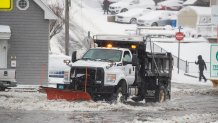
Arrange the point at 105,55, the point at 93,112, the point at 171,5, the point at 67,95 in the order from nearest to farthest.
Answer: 1. the point at 93,112
2. the point at 67,95
3. the point at 105,55
4. the point at 171,5

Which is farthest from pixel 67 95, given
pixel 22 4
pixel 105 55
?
pixel 22 4

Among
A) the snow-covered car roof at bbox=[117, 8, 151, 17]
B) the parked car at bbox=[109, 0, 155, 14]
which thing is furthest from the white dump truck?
the parked car at bbox=[109, 0, 155, 14]

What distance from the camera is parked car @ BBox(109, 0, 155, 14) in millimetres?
76500

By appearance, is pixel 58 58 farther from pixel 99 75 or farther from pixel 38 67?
pixel 99 75

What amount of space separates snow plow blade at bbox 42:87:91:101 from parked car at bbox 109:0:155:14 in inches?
2164

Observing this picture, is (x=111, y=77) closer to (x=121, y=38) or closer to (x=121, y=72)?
(x=121, y=72)

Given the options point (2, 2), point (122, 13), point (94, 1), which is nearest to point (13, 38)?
point (2, 2)

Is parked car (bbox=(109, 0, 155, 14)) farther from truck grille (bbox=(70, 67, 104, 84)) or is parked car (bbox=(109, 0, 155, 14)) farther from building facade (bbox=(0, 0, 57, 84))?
truck grille (bbox=(70, 67, 104, 84))

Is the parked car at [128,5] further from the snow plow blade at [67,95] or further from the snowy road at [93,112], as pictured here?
the snow plow blade at [67,95]

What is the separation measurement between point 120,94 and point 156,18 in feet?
157

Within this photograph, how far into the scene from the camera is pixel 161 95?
2502 cm

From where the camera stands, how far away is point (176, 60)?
1953 inches

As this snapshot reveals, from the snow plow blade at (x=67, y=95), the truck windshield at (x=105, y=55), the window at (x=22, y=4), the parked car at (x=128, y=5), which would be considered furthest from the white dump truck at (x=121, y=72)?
the parked car at (x=128, y=5)

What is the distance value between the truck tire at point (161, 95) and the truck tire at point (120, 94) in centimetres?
259
